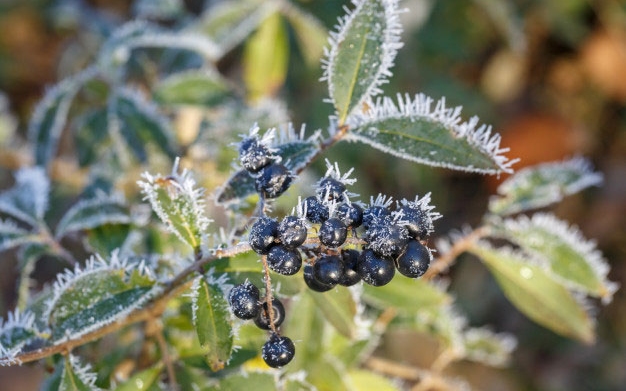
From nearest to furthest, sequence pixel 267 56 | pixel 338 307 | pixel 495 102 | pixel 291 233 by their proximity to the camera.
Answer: pixel 291 233 < pixel 338 307 < pixel 267 56 < pixel 495 102

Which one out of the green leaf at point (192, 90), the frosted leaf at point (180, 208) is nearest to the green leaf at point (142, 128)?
the green leaf at point (192, 90)

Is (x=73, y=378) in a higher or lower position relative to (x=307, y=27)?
lower

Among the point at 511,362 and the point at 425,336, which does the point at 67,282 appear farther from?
the point at 511,362

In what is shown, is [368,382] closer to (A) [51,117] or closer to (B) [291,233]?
(B) [291,233]

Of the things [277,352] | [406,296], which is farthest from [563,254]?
[277,352]

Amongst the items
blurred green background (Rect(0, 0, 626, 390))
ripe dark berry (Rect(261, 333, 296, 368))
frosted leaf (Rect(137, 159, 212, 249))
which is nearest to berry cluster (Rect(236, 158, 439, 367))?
ripe dark berry (Rect(261, 333, 296, 368))

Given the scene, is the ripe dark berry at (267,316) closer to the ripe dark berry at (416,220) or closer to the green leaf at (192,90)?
the ripe dark berry at (416,220)
